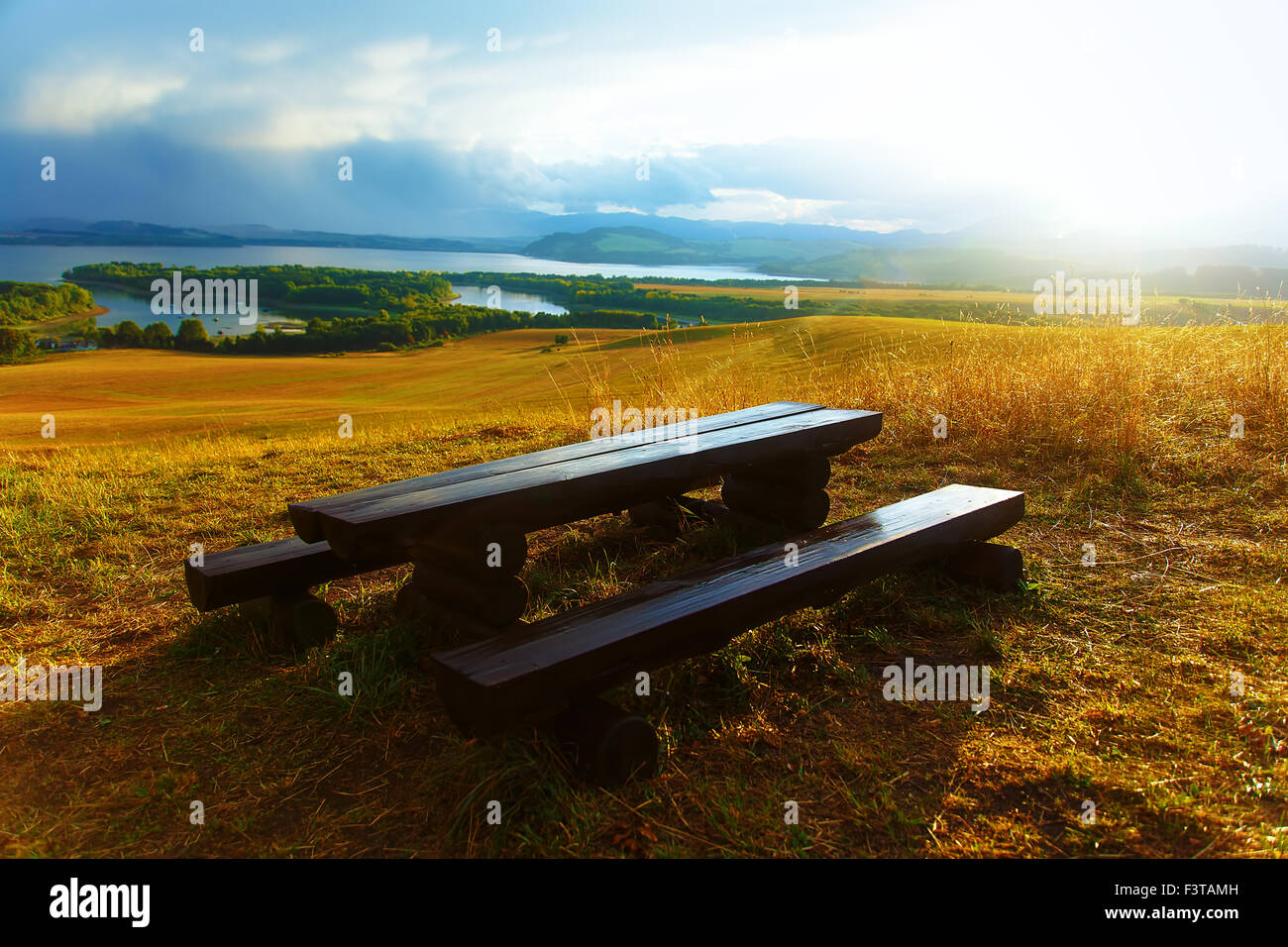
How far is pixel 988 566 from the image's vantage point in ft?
11.2

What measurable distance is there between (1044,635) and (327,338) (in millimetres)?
48012

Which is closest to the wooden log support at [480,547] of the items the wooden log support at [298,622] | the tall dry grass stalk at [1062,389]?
the wooden log support at [298,622]

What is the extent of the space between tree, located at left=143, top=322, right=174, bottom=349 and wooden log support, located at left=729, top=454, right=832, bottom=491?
1959 inches

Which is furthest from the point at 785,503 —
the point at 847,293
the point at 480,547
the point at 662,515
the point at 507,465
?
the point at 847,293

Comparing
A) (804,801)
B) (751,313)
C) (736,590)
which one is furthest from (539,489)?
(751,313)

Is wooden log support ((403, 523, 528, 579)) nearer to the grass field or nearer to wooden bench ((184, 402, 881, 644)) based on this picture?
wooden bench ((184, 402, 881, 644))

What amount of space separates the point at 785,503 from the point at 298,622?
2.32m

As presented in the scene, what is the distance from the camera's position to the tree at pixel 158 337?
43750mm

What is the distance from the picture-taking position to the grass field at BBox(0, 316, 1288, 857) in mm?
2012

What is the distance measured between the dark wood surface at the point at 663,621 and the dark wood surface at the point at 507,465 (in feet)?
2.25

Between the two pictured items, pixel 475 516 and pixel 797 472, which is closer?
pixel 475 516

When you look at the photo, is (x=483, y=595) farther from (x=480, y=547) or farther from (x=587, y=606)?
(x=587, y=606)
